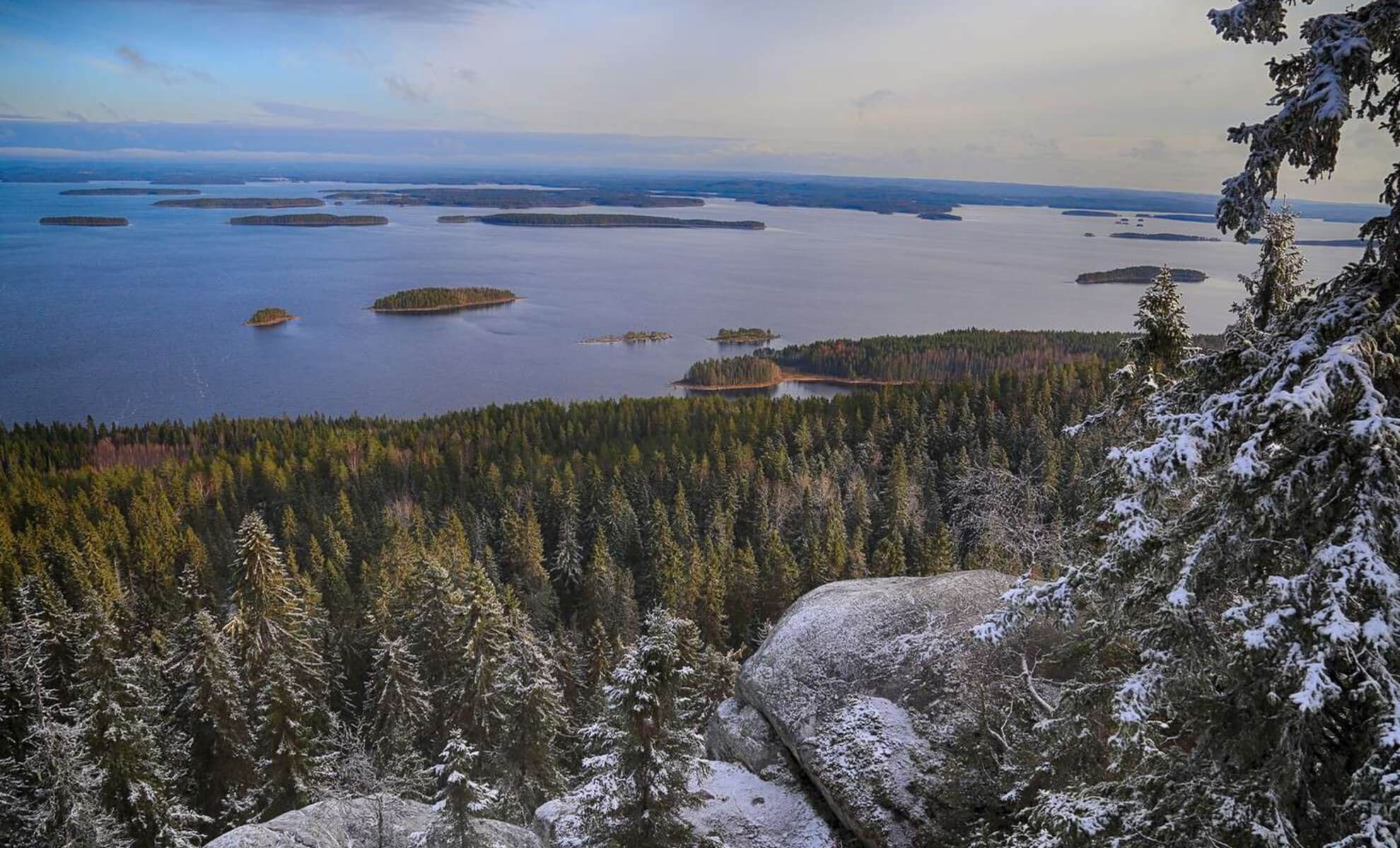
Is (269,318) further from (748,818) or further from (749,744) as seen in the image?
(748,818)

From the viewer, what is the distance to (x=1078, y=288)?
18950 cm

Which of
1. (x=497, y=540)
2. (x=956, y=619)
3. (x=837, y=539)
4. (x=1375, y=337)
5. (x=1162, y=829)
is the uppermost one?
(x=1375, y=337)

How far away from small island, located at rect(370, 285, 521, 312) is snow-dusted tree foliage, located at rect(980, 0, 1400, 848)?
176553mm

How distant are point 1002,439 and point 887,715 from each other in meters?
62.5

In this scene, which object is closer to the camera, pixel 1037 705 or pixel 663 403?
pixel 1037 705

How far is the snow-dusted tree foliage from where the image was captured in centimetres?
529

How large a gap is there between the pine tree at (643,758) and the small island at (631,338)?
430ft

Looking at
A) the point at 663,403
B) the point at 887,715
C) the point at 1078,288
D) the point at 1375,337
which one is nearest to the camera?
the point at 1375,337

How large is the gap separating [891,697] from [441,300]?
171794 millimetres

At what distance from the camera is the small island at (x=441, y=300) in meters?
170

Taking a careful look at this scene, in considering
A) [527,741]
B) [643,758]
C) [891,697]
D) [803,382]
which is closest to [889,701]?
[891,697]

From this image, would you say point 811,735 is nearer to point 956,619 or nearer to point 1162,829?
point 956,619

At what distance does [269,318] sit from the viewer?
153 meters

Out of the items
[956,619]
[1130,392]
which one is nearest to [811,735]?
[956,619]
